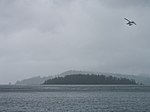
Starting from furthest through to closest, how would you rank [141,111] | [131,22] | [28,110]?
[28,110] < [141,111] < [131,22]

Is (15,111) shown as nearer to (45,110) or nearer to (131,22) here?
(45,110)

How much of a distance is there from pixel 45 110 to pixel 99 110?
1242 cm

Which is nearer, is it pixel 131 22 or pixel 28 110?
pixel 131 22

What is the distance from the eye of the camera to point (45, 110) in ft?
293

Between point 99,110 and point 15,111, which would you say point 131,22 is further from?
point 15,111

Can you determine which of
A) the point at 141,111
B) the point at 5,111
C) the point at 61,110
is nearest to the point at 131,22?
the point at 141,111

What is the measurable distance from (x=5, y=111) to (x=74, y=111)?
51.6 feet

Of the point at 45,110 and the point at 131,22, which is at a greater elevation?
the point at 131,22

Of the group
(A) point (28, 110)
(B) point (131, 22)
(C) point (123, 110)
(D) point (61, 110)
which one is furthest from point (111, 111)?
(B) point (131, 22)

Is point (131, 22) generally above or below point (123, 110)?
above

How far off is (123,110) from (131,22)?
27.9m

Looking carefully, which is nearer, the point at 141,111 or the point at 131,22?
the point at 131,22

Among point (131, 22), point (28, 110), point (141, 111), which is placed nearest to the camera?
point (131, 22)

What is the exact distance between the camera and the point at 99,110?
87.9 m
